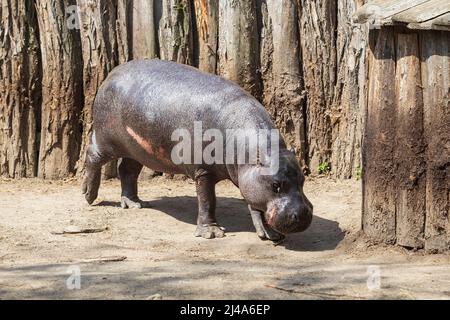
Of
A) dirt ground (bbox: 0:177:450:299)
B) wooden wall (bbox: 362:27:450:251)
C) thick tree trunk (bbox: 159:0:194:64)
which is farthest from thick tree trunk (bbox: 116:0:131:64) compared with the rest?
wooden wall (bbox: 362:27:450:251)

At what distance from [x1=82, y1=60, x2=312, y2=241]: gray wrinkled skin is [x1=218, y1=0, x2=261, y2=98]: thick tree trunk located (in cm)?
103

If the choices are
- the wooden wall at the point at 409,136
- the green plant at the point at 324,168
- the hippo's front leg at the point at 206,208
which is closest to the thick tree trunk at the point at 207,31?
the green plant at the point at 324,168

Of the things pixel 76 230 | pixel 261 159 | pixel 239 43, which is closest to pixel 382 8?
pixel 261 159

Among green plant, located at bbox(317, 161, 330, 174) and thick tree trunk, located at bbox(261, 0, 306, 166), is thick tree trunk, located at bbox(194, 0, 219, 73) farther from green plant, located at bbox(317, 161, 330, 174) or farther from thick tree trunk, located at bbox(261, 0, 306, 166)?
green plant, located at bbox(317, 161, 330, 174)

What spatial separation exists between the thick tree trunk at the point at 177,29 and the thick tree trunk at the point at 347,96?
1570 millimetres

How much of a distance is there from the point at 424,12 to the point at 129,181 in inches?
149

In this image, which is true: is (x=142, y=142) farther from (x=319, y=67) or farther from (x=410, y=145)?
(x=410, y=145)

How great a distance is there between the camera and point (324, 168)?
10.0 m

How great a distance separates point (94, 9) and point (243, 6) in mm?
1600

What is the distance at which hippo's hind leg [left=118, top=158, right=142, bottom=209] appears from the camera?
9438 millimetres

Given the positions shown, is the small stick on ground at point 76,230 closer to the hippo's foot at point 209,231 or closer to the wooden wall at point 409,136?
the hippo's foot at point 209,231

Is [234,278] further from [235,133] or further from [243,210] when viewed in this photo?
[243,210]

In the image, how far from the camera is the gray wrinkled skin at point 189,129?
25.5 feet

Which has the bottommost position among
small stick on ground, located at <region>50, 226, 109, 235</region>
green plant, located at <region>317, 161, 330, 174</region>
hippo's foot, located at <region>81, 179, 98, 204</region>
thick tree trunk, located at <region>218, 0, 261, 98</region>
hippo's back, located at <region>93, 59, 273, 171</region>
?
small stick on ground, located at <region>50, 226, 109, 235</region>
